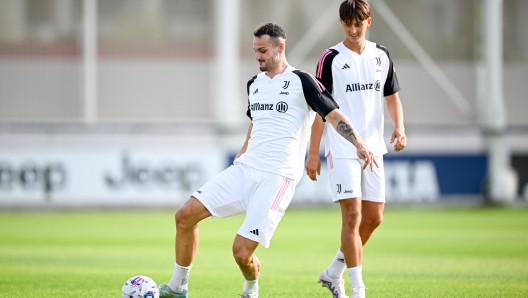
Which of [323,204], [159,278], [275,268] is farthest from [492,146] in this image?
[159,278]

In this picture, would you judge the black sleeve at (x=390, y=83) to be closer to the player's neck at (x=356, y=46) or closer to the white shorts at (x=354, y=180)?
the player's neck at (x=356, y=46)

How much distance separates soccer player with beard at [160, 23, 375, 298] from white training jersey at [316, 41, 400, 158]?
333 mm

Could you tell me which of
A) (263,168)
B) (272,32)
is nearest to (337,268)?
(263,168)

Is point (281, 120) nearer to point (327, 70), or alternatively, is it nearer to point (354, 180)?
point (327, 70)

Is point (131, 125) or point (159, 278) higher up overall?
point (131, 125)

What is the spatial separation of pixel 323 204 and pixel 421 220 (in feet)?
12.0

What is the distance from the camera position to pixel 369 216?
6969mm

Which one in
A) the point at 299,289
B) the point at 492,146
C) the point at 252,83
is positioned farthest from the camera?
the point at 492,146

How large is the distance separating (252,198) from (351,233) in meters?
0.89

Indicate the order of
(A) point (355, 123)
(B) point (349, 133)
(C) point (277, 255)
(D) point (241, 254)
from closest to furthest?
(B) point (349, 133) < (D) point (241, 254) < (A) point (355, 123) < (C) point (277, 255)

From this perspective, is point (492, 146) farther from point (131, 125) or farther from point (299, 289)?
point (299, 289)

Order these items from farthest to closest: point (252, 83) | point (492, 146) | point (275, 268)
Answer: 1. point (492, 146)
2. point (275, 268)
3. point (252, 83)

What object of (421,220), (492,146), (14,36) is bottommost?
(421,220)

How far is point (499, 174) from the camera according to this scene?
70.0ft
